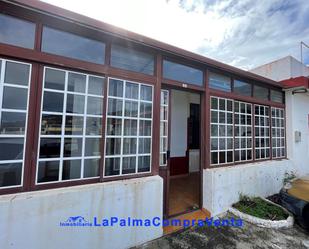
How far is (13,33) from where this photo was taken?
1.89m

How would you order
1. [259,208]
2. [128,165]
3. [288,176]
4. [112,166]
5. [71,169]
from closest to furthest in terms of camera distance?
[71,169] → [112,166] → [128,165] → [259,208] → [288,176]

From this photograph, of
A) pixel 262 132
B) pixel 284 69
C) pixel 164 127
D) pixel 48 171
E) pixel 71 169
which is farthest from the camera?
pixel 284 69

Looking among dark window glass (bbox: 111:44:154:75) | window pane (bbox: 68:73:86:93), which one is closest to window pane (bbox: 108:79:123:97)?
dark window glass (bbox: 111:44:154:75)

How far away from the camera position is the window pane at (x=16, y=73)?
6.16ft

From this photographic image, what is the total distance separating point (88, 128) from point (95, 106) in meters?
0.33

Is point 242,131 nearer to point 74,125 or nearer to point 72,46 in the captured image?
point 74,125

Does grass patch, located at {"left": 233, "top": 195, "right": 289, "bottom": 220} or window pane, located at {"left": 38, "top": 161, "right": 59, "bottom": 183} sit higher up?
window pane, located at {"left": 38, "top": 161, "right": 59, "bottom": 183}

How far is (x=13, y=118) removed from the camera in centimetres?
188

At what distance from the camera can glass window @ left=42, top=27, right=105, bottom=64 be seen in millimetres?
2074

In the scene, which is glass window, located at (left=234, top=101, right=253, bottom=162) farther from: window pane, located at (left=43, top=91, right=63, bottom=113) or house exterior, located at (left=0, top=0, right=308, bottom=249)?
window pane, located at (left=43, top=91, right=63, bottom=113)

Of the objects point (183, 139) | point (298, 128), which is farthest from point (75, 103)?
point (298, 128)

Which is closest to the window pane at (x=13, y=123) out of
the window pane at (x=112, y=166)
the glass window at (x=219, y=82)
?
the window pane at (x=112, y=166)

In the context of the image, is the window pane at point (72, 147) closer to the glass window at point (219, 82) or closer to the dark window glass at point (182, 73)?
the dark window glass at point (182, 73)

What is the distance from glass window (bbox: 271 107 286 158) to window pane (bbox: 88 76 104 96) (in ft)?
16.0
